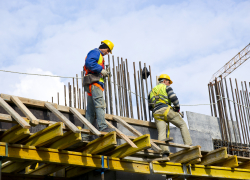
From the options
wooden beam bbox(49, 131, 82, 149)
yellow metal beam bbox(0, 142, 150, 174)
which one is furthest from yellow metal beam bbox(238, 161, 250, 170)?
wooden beam bbox(49, 131, 82, 149)

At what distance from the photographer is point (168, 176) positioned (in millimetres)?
8352

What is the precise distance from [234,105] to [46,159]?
8.70 m

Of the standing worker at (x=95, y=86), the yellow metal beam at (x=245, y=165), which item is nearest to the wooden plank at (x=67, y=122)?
the standing worker at (x=95, y=86)

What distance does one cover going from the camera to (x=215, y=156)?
339 inches

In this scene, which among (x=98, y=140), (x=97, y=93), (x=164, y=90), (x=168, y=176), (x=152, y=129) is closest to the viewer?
(x=98, y=140)

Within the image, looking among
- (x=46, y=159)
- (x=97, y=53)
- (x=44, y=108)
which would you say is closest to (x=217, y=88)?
(x=97, y=53)

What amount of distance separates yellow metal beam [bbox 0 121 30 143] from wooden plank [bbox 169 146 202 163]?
382 cm

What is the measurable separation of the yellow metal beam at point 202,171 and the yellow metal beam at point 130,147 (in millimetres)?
941

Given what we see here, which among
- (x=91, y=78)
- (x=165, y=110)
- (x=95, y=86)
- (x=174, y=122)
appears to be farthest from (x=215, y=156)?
(x=91, y=78)

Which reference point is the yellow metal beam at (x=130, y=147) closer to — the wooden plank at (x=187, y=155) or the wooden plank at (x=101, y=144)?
the wooden plank at (x=101, y=144)

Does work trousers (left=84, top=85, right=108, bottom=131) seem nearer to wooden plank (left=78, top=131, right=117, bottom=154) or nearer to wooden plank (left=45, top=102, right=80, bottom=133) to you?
wooden plank (left=78, top=131, right=117, bottom=154)

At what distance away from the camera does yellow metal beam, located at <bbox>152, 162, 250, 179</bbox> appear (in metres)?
7.77

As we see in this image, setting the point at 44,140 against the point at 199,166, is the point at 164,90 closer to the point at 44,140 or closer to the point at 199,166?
the point at 199,166

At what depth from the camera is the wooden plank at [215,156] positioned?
27.7 feet
